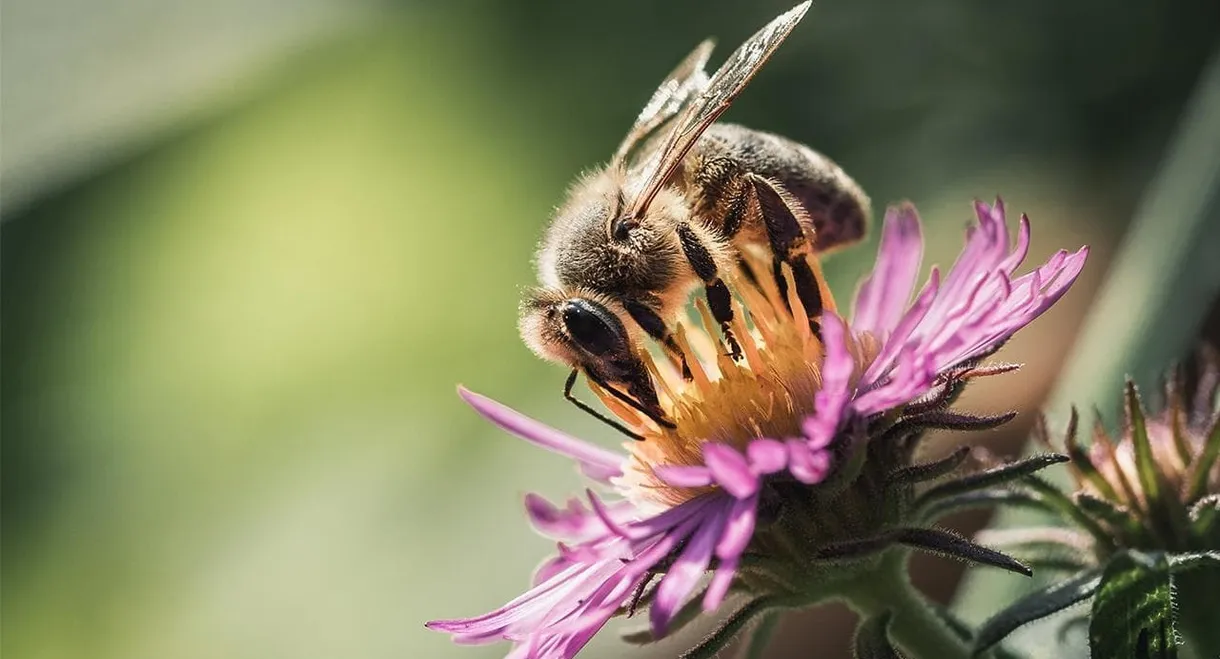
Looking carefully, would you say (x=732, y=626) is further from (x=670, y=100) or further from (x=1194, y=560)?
(x=670, y=100)

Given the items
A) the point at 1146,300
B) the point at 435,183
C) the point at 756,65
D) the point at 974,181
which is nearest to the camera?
the point at 756,65

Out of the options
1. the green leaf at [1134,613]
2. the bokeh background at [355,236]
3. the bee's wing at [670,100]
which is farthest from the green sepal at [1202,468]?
the bokeh background at [355,236]

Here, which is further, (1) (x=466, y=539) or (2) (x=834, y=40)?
(2) (x=834, y=40)

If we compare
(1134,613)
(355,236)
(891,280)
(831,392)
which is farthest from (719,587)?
(355,236)

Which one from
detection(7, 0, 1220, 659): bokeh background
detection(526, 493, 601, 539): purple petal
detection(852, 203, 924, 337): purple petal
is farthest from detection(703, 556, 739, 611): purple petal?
detection(7, 0, 1220, 659): bokeh background

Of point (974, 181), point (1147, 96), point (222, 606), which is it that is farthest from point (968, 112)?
point (222, 606)

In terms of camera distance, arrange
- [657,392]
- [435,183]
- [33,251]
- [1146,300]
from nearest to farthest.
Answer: [657,392] → [1146,300] → [435,183] → [33,251]

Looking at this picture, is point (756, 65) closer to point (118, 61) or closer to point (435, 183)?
point (435, 183)
